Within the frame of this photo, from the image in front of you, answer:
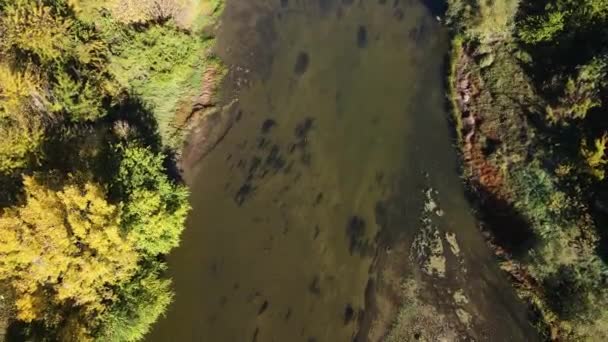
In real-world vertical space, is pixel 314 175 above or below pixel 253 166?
above

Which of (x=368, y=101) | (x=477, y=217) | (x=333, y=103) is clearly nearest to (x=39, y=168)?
(x=333, y=103)

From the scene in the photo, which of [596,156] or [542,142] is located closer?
[596,156]

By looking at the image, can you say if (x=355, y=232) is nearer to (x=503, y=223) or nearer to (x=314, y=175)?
(x=314, y=175)

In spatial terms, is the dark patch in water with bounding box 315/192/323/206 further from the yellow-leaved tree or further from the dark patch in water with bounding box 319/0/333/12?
the dark patch in water with bounding box 319/0/333/12

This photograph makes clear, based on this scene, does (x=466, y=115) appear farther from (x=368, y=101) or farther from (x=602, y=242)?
(x=602, y=242)

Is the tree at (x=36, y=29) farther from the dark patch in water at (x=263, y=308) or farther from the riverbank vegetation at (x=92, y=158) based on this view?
the dark patch in water at (x=263, y=308)

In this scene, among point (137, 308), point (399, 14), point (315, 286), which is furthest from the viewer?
point (399, 14)

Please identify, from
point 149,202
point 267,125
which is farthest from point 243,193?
point 149,202
